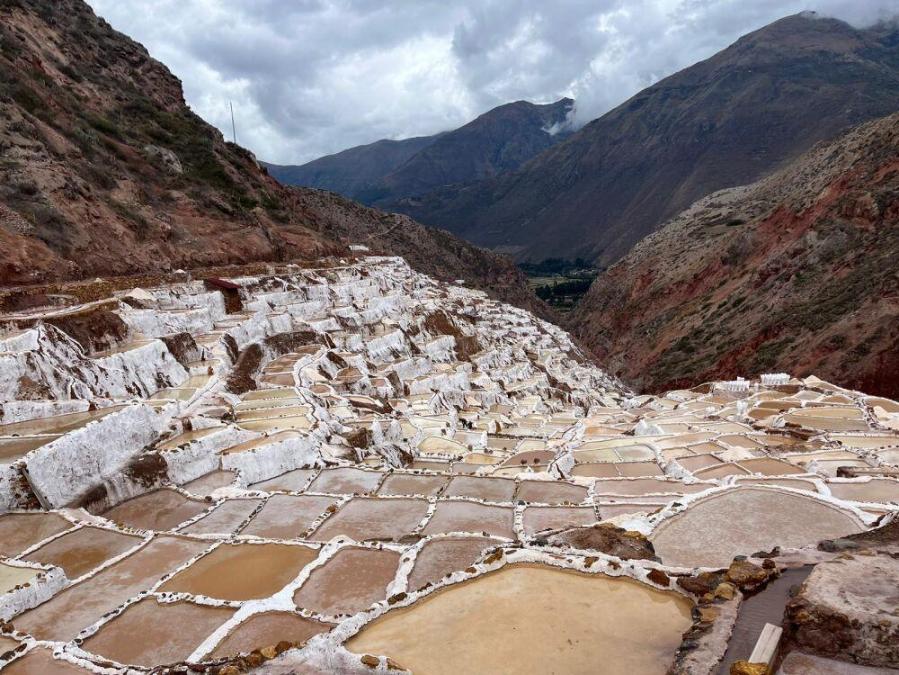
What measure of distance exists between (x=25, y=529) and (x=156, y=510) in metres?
2.97

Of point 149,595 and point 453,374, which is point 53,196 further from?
point 149,595

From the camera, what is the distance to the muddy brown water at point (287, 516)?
14.3 m

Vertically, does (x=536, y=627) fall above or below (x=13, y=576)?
above

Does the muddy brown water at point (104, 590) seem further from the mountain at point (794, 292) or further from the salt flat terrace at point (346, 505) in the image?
the mountain at point (794, 292)

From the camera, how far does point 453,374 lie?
39.1m

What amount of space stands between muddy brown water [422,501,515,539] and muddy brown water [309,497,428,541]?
49cm

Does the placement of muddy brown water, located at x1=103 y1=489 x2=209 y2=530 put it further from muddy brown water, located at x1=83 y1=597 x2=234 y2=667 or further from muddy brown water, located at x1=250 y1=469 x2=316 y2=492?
muddy brown water, located at x1=83 y1=597 x2=234 y2=667

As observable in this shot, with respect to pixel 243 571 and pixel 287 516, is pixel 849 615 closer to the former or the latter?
pixel 243 571

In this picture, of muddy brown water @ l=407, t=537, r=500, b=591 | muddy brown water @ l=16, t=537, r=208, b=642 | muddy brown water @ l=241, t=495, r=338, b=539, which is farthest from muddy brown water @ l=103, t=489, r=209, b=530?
muddy brown water @ l=407, t=537, r=500, b=591

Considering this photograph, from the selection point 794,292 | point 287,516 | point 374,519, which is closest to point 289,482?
point 287,516

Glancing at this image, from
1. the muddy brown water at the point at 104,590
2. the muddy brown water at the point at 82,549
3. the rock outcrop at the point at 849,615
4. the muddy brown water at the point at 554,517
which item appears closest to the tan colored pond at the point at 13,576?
the muddy brown water at the point at 104,590

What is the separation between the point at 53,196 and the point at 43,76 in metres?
19.5

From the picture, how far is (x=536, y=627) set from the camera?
7266 mm

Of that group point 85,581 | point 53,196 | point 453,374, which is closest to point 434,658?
point 85,581
